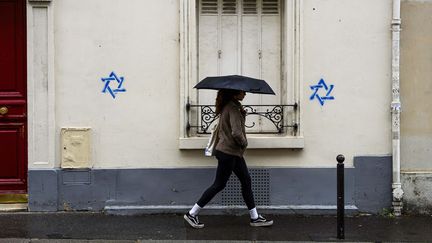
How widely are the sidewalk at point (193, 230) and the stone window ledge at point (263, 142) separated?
967 millimetres

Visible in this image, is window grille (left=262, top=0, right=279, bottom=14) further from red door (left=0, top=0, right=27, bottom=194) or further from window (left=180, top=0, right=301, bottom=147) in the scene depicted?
red door (left=0, top=0, right=27, bottom=194)

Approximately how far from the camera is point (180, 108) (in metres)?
8.75

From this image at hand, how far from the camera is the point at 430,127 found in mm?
9055

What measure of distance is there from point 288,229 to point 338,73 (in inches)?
91.6

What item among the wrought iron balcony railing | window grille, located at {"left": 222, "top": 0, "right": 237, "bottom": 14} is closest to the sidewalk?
the wrought iron balcony railing

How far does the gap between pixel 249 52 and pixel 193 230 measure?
272 centimetres

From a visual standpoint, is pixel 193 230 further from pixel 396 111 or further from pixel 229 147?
pixel 396 111

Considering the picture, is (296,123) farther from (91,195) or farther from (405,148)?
(91,195)

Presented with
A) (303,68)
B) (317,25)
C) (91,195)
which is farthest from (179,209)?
(317,25)

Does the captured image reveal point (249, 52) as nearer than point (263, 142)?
No

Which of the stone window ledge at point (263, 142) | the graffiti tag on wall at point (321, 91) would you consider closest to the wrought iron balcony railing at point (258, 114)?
the stone window ledge at point (263, 142)

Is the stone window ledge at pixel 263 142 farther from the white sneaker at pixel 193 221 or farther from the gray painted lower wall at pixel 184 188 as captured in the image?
the white sneaker at pixel 193 221

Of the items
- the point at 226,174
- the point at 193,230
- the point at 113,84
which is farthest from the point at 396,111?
the point at 113,84

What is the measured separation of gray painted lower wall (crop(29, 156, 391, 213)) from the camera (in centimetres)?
873
